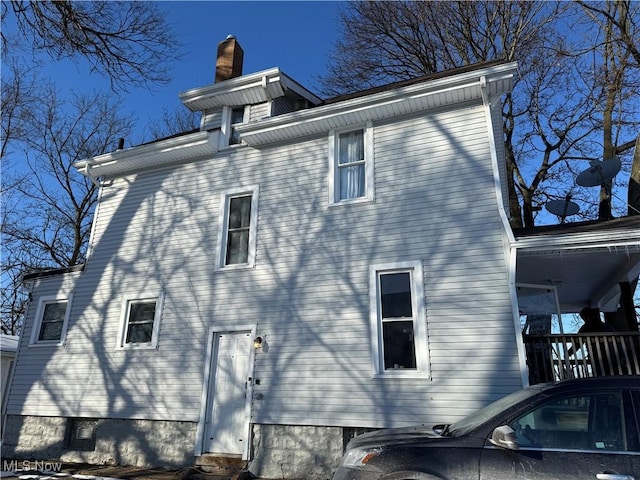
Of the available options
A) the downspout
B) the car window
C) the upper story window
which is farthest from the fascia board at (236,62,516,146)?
the car window

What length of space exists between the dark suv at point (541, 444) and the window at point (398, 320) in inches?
147

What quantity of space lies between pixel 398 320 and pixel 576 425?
4.33 m

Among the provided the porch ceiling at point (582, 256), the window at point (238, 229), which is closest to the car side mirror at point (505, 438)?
the porch ceiling at point (582, 256)

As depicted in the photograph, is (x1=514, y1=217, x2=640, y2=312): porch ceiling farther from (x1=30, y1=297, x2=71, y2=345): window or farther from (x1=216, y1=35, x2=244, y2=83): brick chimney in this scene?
(x1=30, y1=297, x2=71, y2=345): window

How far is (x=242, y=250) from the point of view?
30.3 feet

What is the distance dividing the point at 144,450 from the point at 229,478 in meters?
2.37

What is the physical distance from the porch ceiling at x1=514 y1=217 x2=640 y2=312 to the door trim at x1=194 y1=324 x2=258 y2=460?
16.6ft

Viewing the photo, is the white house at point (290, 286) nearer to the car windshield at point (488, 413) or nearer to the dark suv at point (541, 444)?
the car windshield at point (488, 413)

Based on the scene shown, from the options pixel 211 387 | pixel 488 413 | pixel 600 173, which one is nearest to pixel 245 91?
pixel 211 387

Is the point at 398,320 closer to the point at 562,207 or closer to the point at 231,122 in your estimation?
the point at 562,207

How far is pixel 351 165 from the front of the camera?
29.1ft

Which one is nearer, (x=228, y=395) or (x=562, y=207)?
(x=228, y=395)

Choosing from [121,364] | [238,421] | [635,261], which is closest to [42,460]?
[121,364]

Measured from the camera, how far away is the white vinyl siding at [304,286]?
7.04 metres
